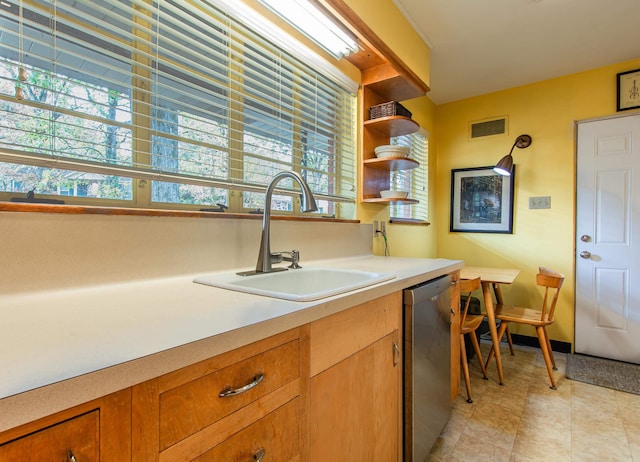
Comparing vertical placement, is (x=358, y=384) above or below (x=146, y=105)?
below

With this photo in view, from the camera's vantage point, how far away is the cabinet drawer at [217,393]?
0.54 m

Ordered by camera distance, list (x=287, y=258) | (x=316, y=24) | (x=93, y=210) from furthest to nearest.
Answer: (x=316, y=24) < (x=287, y=258) < (x=93, y=210)

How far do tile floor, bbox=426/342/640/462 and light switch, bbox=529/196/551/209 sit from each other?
149cm

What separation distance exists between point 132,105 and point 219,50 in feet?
1.59

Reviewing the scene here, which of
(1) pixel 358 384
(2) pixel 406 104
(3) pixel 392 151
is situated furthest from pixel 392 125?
(1) pixel 358 384

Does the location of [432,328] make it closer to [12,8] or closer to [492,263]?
[12,8]

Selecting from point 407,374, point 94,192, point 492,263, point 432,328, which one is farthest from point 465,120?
point 94,192

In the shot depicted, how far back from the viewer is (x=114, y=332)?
0.58 metres

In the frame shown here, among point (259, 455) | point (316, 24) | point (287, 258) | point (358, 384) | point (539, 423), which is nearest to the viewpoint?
point (259, 455)

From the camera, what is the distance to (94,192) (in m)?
1.05

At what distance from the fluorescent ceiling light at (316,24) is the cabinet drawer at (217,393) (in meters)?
1.38

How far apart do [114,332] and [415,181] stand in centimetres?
297

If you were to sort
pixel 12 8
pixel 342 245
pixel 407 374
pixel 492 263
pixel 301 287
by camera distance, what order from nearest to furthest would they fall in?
1. pixel 12 8
2. pixel 407 374
3. pixel 301 287
4. pixel 342 245
5. pixel 492 263

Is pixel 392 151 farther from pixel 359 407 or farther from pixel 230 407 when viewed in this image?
pixel 230 407
